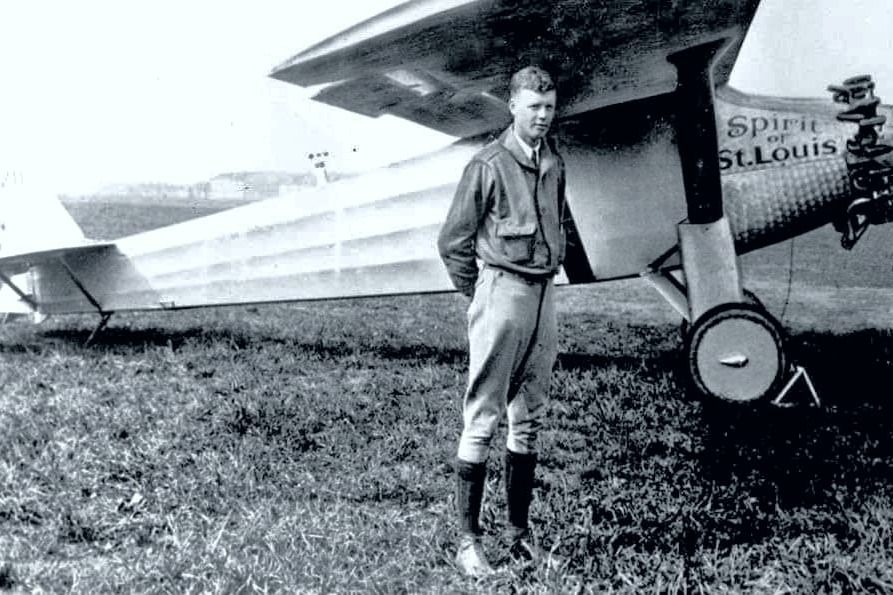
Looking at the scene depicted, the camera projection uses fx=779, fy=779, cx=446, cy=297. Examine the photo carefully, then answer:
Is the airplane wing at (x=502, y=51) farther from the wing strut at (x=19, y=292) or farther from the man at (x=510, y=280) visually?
the wing strut at (x=19, y=292)

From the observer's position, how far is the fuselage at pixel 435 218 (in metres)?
5.15

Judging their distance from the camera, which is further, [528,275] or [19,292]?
[19,292]

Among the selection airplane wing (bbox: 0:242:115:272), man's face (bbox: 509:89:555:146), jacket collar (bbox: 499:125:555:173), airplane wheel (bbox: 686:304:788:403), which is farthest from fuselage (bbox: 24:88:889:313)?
man's face (bbox: 509:89:555:146)

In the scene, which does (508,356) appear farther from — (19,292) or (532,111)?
(19,292)

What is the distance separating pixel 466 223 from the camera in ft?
9.68

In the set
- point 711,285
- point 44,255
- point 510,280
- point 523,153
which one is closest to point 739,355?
point 711,285

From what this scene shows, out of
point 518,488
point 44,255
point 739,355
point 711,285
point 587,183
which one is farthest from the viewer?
point 44,255

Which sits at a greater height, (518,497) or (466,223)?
(466,223)

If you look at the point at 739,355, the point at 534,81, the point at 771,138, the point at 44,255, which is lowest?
the point at 739,355

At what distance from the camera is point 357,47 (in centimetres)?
327

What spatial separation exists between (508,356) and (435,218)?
133 inches

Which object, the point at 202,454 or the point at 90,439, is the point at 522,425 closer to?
the point at 202,454

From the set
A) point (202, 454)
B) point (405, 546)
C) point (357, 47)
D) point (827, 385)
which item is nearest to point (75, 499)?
point (202, 454)

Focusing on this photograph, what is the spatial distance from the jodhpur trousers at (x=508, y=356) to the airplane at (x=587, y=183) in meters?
1.21
